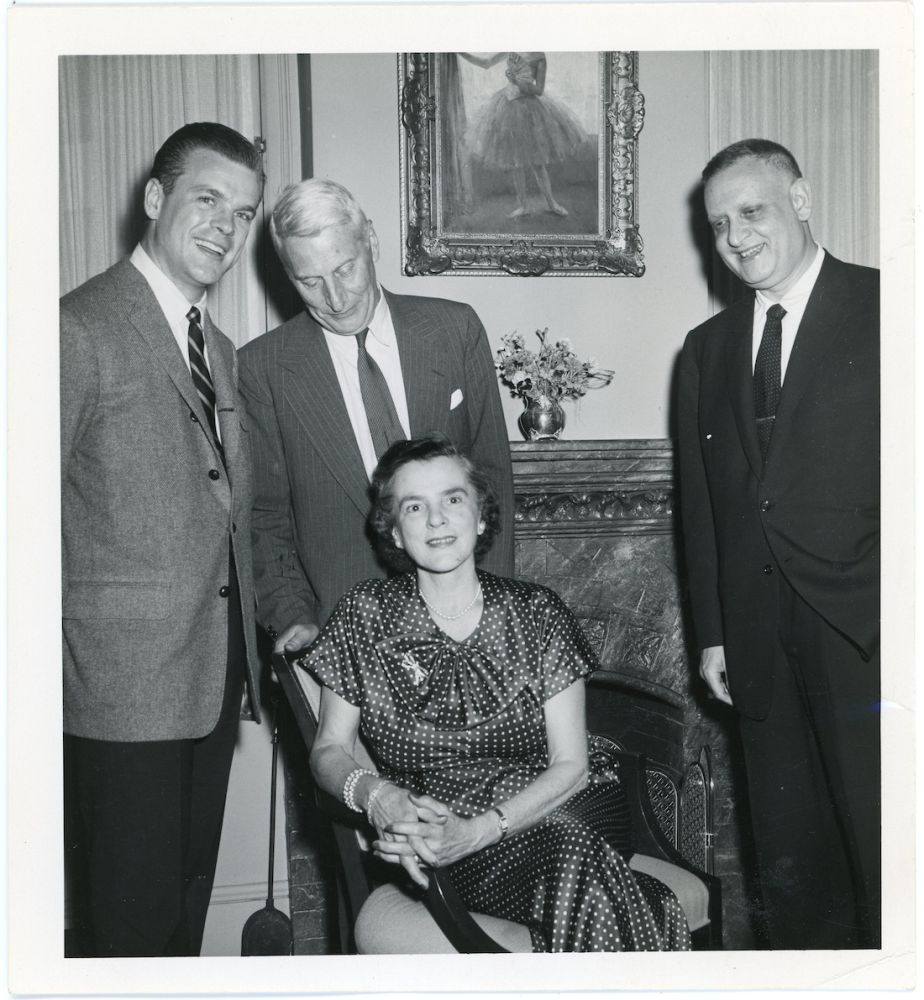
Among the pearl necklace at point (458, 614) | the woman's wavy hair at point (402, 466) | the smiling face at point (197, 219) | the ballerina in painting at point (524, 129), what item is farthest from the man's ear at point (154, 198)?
the pearl necklace at point (458, 614)

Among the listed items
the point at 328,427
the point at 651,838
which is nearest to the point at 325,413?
the point at 328,427

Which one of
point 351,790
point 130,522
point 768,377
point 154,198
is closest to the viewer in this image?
point 351,790

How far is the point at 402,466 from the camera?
89.8 inches

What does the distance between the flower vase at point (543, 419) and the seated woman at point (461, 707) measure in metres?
0.74

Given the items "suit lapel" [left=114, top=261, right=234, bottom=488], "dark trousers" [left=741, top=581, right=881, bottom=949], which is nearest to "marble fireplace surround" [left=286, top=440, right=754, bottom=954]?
"dark trousers" [left=741, top=581, right=881, bottom=949]

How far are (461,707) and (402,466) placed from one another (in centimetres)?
55

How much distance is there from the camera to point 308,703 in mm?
2354

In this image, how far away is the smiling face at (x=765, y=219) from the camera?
7.91 ft

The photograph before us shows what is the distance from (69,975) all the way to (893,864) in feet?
6.13

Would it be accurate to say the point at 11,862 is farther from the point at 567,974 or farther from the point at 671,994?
the point at 671,994

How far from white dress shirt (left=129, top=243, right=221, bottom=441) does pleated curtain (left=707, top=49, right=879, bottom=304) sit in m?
1.41

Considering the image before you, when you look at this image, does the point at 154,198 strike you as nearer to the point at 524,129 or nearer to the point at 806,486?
the point at 524,129

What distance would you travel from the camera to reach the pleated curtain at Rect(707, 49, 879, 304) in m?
2.32

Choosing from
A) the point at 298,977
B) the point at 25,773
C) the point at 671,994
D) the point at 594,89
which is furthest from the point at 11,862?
the point at 594,89
